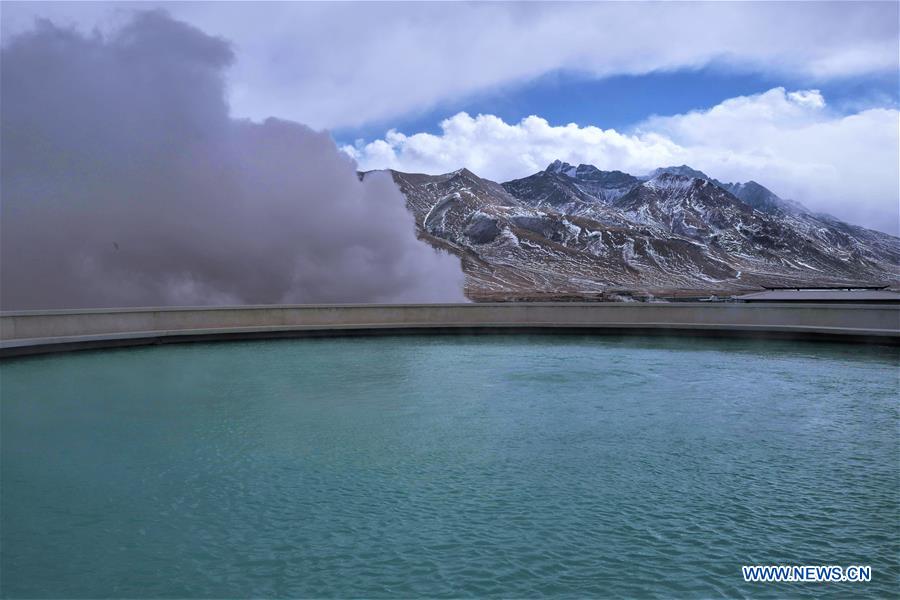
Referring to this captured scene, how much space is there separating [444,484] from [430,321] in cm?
1641

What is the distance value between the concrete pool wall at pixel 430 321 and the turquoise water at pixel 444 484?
15.3 ft

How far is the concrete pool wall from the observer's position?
60.0ft

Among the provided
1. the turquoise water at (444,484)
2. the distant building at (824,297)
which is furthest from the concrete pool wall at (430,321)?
the distant building at (824,297)

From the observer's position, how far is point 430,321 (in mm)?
23578

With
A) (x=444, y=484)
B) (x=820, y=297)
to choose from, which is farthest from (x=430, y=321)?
(x=820, y=297)

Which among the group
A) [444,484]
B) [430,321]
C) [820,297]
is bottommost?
[444,484]

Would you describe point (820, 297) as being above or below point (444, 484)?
above

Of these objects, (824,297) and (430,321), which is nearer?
(430,321)

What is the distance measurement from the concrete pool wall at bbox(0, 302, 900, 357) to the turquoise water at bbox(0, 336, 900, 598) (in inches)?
184

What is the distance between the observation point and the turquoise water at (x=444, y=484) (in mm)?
5215

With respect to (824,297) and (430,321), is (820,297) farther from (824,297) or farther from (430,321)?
(430,321)

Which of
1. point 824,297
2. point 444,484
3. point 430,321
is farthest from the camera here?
point 824,297

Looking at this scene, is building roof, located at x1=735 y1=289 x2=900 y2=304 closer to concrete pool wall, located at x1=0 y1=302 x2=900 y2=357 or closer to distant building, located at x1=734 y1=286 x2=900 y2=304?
distant building, located at x1=734 y1=286 x2=900 y2=304

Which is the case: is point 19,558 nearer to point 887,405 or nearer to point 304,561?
point 304,561
